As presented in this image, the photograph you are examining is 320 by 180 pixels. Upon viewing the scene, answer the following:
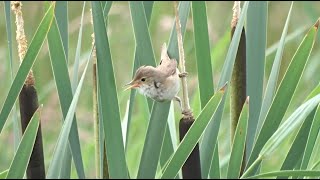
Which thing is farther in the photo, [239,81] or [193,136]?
[239,81]

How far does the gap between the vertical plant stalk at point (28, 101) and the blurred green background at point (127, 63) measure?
22.8 inches

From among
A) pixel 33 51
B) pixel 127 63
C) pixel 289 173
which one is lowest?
pixel 289 173

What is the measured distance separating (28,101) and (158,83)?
1.25 feet

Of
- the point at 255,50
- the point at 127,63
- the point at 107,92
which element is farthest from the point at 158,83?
the point at 127,63

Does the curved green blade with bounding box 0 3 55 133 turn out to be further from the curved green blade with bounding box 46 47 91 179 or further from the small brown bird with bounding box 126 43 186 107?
the small brown bird with bounding box 126 43 186 107

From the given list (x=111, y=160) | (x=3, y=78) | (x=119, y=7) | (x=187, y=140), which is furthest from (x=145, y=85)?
(x=119, y=7)

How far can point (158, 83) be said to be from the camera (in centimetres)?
144

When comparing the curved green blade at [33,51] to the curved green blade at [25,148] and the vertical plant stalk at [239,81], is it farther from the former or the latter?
the vertical plant stalk at [239,81]

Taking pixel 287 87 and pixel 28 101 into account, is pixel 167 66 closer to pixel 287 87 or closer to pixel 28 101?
pixel 287 87

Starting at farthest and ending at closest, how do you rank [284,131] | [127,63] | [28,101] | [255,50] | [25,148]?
[127,63] < [255,50] < [28,101] < [25,148] < [284,131]

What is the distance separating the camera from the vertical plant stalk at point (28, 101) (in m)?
1.64

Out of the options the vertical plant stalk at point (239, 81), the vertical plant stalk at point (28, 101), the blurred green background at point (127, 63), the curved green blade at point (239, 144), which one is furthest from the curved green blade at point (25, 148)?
the blurred green background at point (127, 63)

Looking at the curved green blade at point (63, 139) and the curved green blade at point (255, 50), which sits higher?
the curved green blade at point (255, 50)

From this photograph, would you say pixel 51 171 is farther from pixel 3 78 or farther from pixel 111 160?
pixel 3 78
